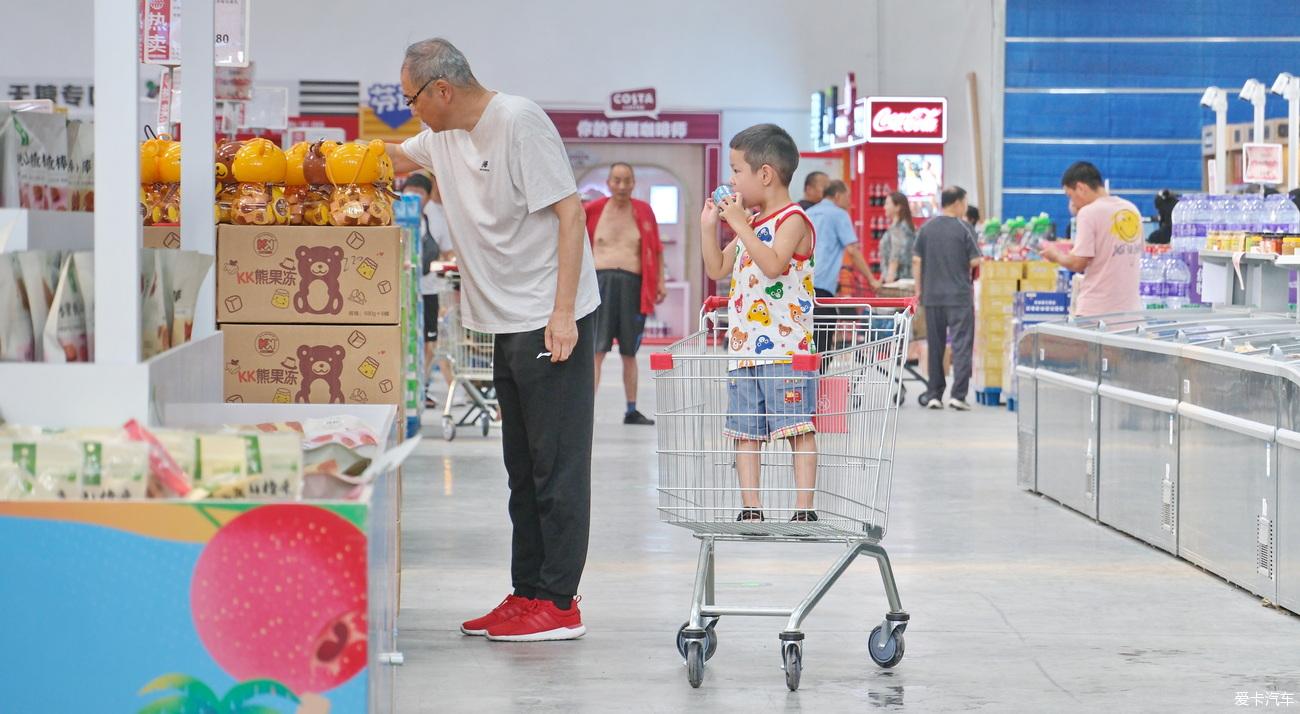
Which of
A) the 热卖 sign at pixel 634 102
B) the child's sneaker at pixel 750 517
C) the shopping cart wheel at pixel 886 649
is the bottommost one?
the shopping cart wheel at pixel 886 649

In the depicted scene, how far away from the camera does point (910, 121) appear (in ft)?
57.6

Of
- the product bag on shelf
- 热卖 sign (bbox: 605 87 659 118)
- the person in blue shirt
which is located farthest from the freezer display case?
热卖 sign (bbox: 605 87 659 118)

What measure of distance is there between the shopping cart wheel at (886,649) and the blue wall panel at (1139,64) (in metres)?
13.4

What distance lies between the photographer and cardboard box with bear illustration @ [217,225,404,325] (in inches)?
160

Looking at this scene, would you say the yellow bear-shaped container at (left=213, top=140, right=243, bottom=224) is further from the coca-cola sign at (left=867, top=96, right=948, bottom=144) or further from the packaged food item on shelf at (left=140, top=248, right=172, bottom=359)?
the coca-cola sign at (left=867, top=96, right=948, bottom=144)

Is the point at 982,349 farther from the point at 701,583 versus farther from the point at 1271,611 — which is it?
the point at 701,583

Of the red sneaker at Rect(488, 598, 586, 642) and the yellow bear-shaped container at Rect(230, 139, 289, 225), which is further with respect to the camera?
the red sneaker at Rect(488, 598, 586, 642)

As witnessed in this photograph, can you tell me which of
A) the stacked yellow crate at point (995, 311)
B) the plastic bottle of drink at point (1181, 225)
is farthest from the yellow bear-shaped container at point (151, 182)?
the stacked yellow crate at point (995, 311)

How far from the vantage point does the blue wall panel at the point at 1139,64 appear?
1669cm

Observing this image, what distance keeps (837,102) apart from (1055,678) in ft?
53.2

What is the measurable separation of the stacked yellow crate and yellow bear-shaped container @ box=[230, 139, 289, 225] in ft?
28.8

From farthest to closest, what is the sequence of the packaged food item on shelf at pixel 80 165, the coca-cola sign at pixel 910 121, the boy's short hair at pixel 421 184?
the coca-cola sign at pixel 910 121 → the boy's short hair at pixel 421 184 → the packaged food item on shelf at pixel 80 165

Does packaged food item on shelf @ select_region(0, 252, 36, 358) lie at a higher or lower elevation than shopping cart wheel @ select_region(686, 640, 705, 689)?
higher

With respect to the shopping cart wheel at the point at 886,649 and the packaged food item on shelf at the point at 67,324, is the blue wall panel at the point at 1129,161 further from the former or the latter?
the packaged food item on shelf at the point at 67,324
